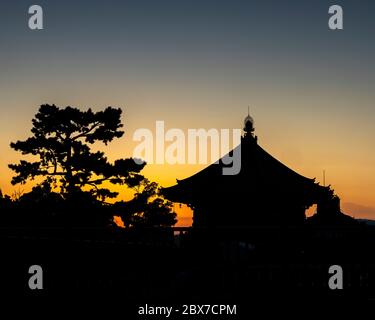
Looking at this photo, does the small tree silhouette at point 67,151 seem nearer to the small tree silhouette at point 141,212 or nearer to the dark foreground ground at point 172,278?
the small tree silhouette at point 141,212

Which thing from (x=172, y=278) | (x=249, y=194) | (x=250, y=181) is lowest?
(x=172, y=278)

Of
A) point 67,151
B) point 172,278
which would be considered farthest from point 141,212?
point 172,278

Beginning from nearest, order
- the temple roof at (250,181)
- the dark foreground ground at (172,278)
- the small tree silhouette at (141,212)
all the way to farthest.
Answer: the dark foreground ground at (172,278), the temple roof at (250,181), the small tree silhouette at (141,212)

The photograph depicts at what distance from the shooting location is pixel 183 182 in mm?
26000

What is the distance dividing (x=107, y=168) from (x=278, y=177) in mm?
15858

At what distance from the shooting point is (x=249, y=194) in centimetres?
2419

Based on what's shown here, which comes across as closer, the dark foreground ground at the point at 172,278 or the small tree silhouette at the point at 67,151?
the dark foreground ground at the point at 172,278

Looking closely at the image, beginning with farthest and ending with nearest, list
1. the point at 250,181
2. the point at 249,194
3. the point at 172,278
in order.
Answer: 1. the point at 250,181
2. the point at 249,194
3. the point at 172,278

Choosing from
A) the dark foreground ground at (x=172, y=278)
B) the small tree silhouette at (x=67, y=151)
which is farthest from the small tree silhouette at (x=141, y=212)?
the dark foreground ground at (x=172, y=278)

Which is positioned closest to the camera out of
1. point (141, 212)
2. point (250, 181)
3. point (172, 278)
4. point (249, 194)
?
point (172, 278)

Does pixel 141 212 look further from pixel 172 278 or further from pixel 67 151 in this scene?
pixel 172 278

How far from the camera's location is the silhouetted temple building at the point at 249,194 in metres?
24.4
